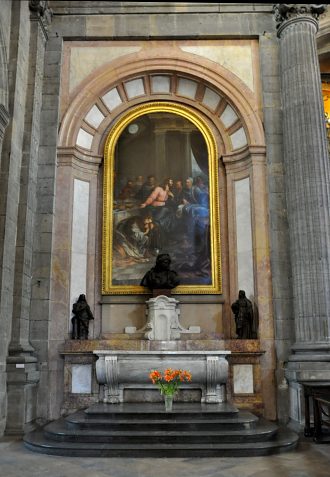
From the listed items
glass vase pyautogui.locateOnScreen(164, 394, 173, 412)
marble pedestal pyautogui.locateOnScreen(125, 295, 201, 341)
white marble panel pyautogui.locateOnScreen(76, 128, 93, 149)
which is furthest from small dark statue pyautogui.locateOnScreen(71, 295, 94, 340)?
white marble panel pyautogui.locateOnScreen(76, 128, 93, 149)

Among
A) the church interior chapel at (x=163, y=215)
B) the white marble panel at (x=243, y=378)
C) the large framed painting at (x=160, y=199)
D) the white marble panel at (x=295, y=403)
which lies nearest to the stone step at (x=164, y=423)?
the church interior chapel at (x=163, y=215)

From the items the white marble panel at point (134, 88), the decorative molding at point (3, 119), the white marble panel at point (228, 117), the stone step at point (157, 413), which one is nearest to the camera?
the stone step at point (157, 413)

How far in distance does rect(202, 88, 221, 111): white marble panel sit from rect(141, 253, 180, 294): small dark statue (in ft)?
13.2

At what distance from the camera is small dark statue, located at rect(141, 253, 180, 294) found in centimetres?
1081

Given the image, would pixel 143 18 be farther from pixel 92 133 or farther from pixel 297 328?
pixel 297 328

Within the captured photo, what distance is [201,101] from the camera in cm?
1248

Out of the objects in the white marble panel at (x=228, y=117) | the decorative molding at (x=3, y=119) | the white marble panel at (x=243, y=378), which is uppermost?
the white marble panel at (x=228, y=117)

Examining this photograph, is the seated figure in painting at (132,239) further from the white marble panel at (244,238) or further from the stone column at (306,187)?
the stone column at (306,187)

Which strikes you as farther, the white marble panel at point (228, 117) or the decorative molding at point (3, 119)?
the white marble panel at point (228, 117)

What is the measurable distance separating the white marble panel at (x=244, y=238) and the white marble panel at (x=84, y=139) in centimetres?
364

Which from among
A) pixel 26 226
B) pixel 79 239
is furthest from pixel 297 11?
pixel 26 226

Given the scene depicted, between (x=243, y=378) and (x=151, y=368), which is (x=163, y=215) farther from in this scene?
(x=243, y=378)

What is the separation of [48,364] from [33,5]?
7776 millimetres

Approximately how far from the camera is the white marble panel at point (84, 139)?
39.3 feet
